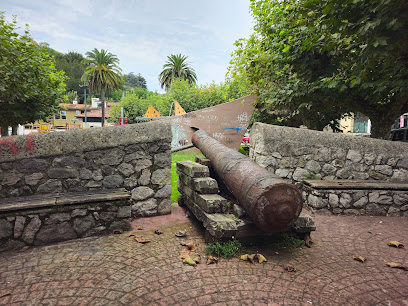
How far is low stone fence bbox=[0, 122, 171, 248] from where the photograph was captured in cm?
363

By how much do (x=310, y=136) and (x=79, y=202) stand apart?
4.62 m

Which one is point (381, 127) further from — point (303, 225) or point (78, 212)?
point (78, 212)

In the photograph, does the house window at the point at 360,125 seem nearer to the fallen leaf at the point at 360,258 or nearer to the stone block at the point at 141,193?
the fallen leaf at the point at 360,258

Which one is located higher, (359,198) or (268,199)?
(268,199)

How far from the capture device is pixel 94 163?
4359mm

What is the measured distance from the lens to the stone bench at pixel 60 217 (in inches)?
137

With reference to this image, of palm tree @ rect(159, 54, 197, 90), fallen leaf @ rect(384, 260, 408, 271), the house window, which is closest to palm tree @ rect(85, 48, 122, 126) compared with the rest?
palm tree @ rect(159, 54, 197, 90)

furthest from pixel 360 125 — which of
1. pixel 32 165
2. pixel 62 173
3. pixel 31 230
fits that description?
pixel 31 230

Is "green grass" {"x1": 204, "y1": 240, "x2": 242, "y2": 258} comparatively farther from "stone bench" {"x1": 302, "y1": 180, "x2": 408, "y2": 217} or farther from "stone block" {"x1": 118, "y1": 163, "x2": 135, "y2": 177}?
"stone bench" {"x1": 302, "y1": 180, "x2": 408, "y2": 217}

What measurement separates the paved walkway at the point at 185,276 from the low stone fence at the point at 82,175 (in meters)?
0.34

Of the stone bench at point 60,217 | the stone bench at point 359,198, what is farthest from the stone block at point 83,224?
the stone bench at point 359,198

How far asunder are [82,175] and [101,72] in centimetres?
4224

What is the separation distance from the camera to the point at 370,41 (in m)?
3.20

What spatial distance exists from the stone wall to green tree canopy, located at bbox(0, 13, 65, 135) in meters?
3.38
